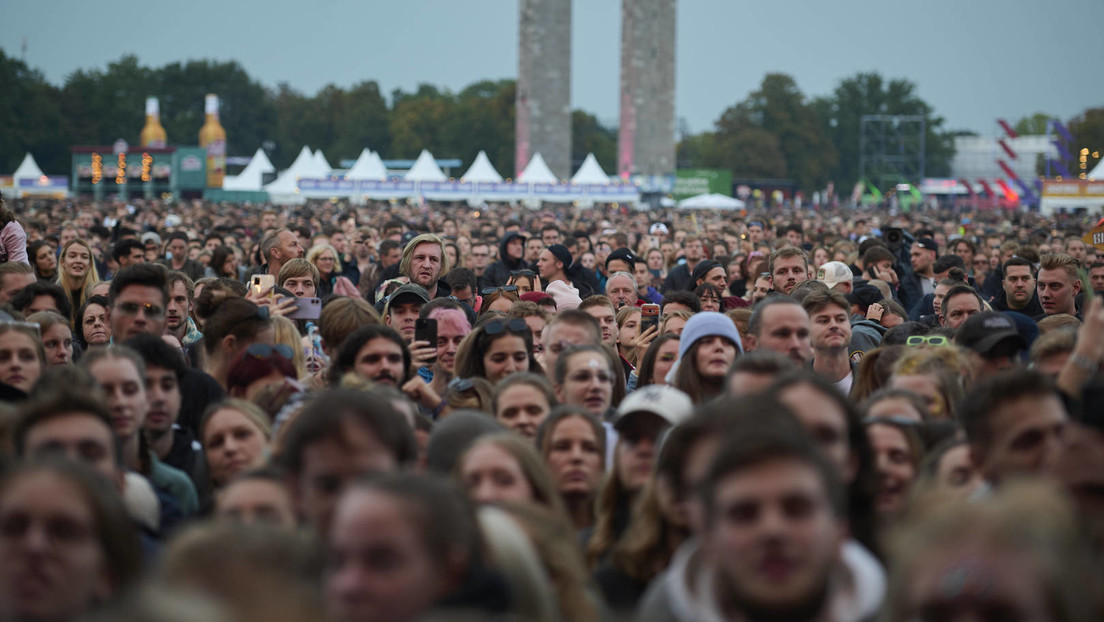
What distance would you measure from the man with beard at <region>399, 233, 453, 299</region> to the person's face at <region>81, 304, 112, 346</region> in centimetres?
239

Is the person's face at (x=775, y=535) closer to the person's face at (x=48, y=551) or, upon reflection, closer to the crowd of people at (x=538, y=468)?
the crowd of people at (x=538, y=468)

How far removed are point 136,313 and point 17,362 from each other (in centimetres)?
113

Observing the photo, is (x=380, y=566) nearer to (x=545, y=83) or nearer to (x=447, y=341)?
(x=447, y=341)

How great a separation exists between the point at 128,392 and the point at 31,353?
1113mm

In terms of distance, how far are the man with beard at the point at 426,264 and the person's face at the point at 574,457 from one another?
5.33 meters

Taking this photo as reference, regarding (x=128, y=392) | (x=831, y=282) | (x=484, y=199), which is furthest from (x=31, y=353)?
(x=484, y=199)

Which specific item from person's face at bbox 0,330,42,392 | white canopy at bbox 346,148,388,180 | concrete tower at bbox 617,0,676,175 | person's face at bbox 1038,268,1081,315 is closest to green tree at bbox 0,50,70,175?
concrete tower at bbox 617,0,676,175

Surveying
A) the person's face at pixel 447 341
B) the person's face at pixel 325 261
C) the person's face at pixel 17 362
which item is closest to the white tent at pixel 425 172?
the person's face at pixel 325 261

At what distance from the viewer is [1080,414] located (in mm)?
3947

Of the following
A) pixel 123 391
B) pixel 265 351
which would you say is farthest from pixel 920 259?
pixel 123 391

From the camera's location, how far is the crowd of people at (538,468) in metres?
3.04

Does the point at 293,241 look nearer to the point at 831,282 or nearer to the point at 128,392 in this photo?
the point at 831,282

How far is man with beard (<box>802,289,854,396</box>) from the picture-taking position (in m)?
7.74

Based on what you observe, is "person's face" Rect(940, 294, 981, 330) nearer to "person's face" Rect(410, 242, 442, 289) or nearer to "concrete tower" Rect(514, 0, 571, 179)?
"person's face" Rect(410, 242, 442, 289)
